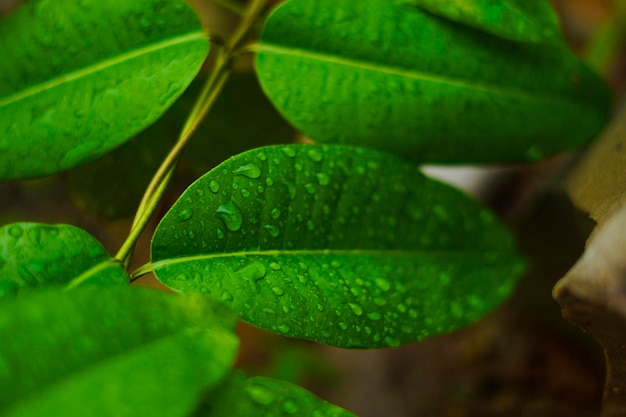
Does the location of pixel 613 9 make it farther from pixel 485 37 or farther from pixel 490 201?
pixel 485 37

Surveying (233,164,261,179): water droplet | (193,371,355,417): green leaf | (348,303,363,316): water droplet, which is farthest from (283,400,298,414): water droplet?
(233,164,261,179): water droplet

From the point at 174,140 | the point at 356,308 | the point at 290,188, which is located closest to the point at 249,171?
the point at 290,188

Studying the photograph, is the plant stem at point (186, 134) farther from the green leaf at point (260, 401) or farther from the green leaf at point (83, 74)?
the green leaf at point (260, 401)

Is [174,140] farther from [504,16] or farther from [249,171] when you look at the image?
[504,16]

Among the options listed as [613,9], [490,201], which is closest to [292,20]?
[490,201]

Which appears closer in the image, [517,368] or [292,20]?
[292,20]

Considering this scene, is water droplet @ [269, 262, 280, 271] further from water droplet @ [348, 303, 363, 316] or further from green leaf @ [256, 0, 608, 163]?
green leaf @ [256, 0, 608, 163]
